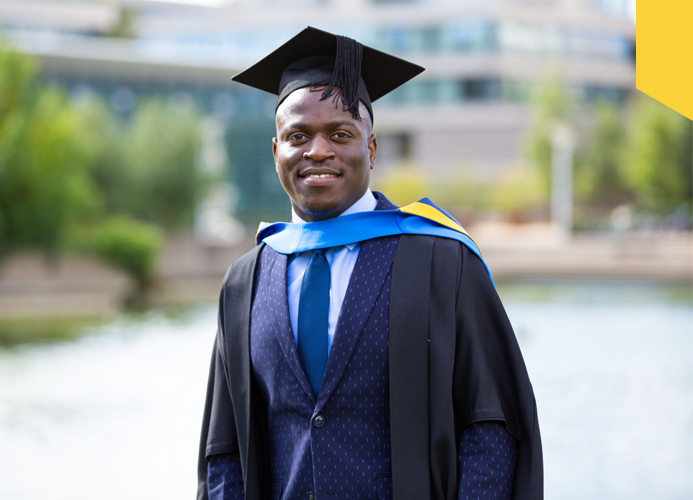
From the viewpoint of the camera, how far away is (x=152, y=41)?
5294cm

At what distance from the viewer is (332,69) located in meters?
2.06

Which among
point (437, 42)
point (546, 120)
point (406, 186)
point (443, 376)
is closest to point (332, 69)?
point (443, 376)

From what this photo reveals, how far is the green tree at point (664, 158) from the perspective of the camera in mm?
33000

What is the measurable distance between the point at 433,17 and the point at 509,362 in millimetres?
48893

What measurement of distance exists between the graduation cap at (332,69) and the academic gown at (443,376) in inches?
16.5

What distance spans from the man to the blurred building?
39160 millimetres

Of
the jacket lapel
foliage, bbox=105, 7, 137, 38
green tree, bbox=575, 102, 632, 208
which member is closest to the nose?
the jacket lapel

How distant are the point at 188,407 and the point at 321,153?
287 inches

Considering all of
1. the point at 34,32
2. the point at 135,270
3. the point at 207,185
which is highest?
the point at 34,32

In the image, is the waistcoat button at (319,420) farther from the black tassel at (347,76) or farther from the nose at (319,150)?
the black tassel at (347,76)

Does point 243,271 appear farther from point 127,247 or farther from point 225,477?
point 127,247

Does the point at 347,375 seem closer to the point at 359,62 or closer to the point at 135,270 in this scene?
the point at 359,62

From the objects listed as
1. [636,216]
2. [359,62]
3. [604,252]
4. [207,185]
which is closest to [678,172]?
[636,216]

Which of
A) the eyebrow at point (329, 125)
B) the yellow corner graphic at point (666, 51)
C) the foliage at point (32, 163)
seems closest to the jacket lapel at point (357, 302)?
the eyebrow at point (329, 125)
